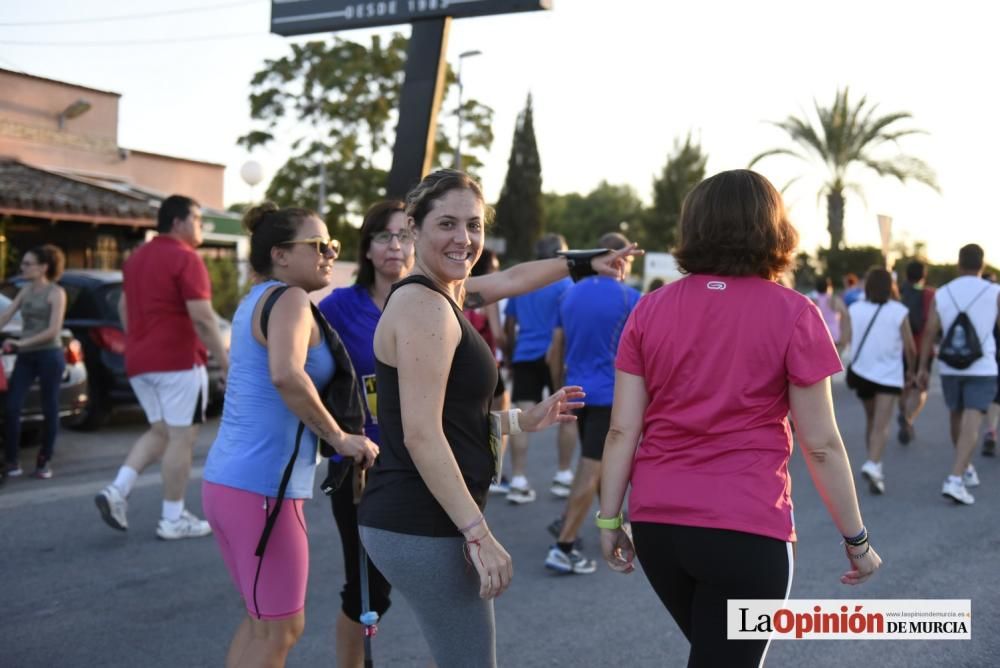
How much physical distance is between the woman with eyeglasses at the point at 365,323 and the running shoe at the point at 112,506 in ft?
8.84

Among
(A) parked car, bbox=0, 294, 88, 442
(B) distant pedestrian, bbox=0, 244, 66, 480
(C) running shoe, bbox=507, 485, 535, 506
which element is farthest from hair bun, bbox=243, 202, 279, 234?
(A) parked car, bbox=0, 294, 88, 442

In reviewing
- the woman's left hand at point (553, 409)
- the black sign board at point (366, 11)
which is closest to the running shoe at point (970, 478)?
the black sign board at point (366, 11)

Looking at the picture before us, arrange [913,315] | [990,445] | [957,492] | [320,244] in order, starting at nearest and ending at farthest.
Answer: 1. [320,244]
2. [957,492]
3. [990,445]
4. [913,315]

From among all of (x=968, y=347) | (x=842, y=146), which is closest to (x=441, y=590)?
(x=968, y=347)

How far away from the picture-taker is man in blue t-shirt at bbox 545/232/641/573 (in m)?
5.32

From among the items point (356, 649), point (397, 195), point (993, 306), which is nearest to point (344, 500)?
point (356, 649)

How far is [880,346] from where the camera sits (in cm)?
798

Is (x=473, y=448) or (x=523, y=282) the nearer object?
(x=473, y=448)

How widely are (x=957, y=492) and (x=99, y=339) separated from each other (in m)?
8.33

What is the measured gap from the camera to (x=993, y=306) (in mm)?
7469

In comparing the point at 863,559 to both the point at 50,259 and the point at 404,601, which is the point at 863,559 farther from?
the point at 50,259

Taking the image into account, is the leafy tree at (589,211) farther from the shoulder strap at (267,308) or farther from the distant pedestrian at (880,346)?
the shoulder strap at (267,308)

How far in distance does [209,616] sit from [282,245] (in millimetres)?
2312

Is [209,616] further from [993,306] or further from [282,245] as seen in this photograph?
[993,306]
